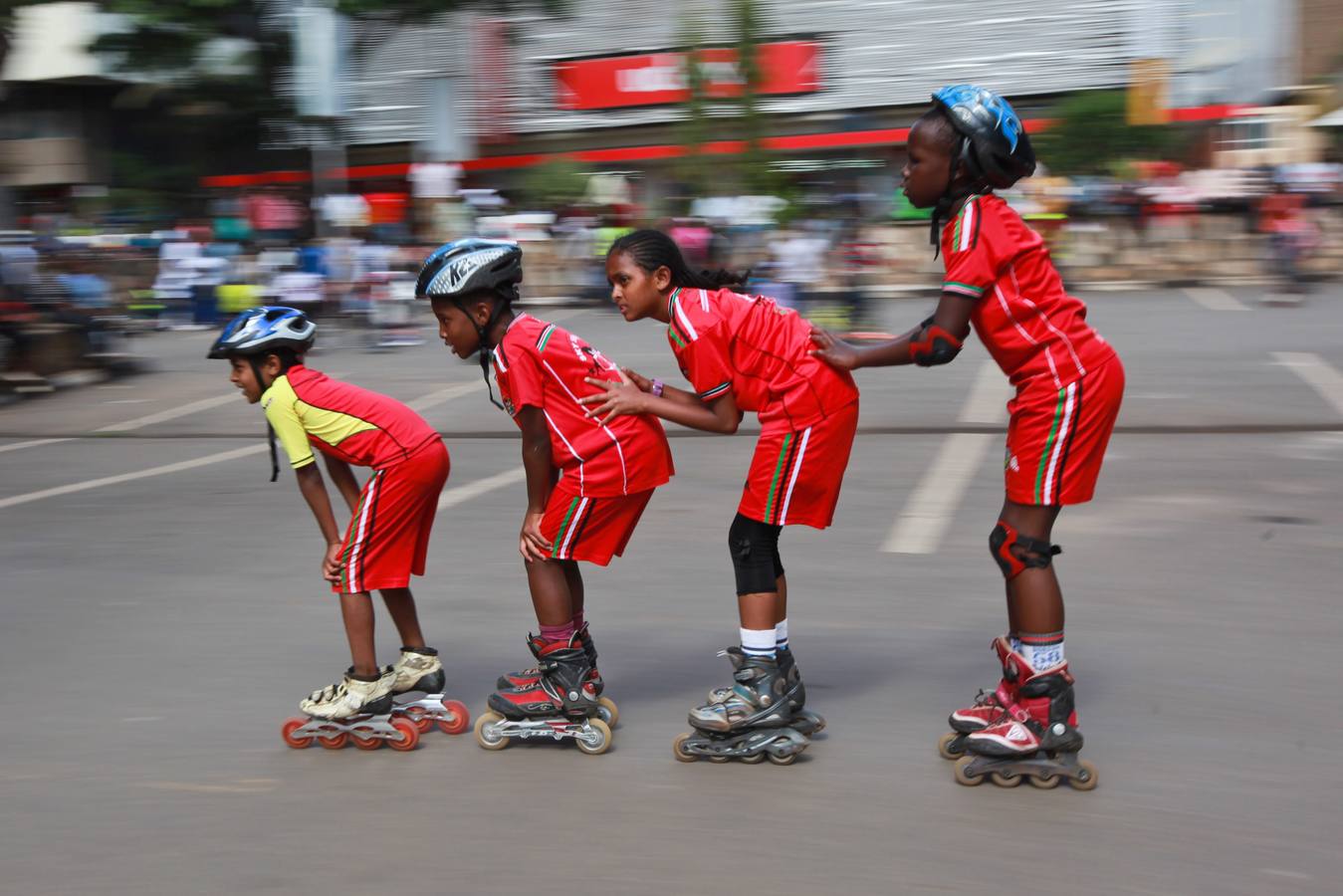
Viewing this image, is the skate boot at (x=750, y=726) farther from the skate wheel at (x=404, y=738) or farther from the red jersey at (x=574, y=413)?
the skate wheel at (x=404, y=738)

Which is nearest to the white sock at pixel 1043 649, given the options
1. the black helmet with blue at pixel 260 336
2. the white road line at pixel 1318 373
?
the black helmet with blue at pixel 260 336

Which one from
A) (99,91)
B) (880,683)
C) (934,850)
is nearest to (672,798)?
(934,850)

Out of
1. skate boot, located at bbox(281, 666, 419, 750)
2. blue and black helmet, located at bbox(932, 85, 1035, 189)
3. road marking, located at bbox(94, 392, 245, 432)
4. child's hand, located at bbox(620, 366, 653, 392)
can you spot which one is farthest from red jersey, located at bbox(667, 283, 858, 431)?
road marking, located at bbox(94, 392, 245, 432)

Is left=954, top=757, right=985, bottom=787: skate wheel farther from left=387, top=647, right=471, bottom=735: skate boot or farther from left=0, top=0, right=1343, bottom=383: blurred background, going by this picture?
left=0, top=0, right=1343, bottom=383: blurred background

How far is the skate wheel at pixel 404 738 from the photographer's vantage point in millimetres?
4363

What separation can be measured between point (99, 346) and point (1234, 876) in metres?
13.1

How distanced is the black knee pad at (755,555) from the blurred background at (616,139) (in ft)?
36.9

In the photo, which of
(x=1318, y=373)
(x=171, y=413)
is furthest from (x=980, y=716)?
(x=171, y=413)

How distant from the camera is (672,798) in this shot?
3.92 metres

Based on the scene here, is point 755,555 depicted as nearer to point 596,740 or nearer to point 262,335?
point 596,740

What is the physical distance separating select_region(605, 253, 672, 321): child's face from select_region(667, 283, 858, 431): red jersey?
0.05 metres

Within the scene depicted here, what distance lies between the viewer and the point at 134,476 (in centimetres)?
942

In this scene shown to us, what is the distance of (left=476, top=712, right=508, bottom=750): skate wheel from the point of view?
4348mm

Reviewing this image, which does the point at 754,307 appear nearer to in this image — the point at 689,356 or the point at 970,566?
the point at 689,356
